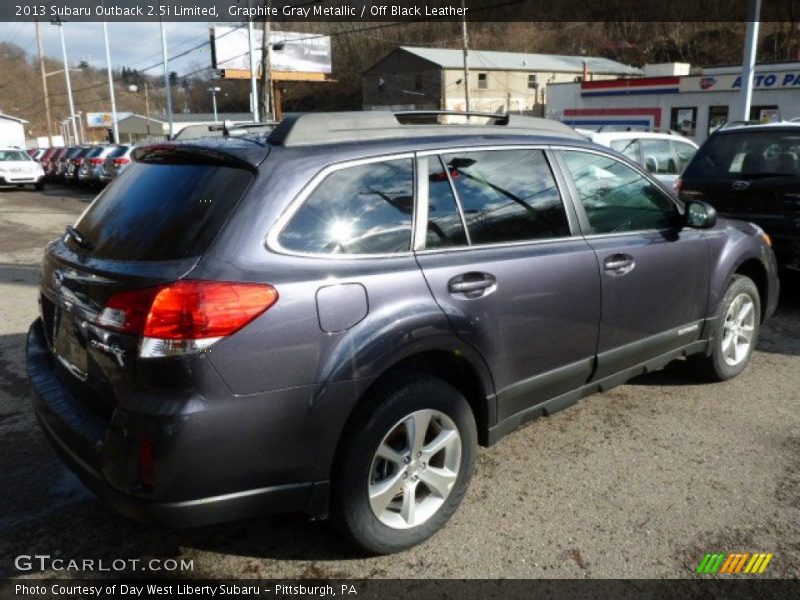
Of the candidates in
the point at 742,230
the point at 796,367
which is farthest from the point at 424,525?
the point at 796,367

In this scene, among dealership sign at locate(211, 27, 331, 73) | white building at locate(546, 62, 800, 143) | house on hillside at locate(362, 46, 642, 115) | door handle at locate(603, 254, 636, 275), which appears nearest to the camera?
door handle at locate(603, 254, 636, 275)

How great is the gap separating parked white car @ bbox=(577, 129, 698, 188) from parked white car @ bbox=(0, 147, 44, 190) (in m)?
20.9

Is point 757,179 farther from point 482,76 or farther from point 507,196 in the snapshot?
point 482,76

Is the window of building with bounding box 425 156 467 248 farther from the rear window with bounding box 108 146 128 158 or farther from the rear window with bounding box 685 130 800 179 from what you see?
the rear window with bounding box 108 146 128 158

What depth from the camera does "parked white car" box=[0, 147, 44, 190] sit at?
75.8 feet

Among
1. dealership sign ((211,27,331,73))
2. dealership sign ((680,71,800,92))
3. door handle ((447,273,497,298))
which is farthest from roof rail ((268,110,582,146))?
dealership sign ((211,27,331,73))

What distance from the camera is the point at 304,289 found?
240 cm

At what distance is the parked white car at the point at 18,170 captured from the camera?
75.8 feet

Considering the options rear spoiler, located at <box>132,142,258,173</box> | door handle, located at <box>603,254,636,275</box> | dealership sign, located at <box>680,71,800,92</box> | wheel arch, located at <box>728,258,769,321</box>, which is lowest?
wheel arch, located at <box>728,258,769,321</box>

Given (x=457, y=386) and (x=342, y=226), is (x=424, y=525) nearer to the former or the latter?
(x=457, y=386)

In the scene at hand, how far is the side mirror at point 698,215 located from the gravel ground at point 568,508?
1.15 m

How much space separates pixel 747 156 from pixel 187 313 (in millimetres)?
6197

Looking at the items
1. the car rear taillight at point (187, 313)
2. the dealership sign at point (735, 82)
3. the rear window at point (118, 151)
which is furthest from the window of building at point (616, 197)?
the dealership sign at point (735, 82)

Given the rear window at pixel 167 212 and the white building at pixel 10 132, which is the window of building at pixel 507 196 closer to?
the rear window at pixel 167 212
